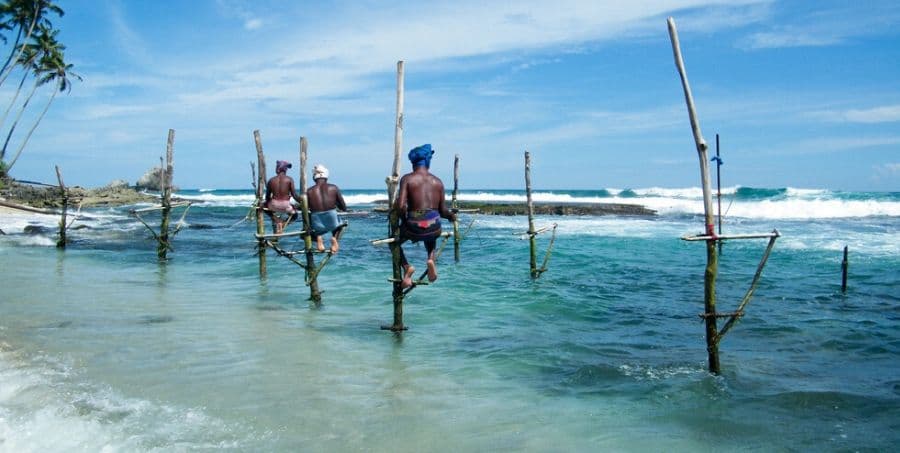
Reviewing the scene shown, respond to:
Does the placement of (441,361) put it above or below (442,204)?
below

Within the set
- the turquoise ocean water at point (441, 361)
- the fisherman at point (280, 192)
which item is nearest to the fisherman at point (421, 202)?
the turquoise ocean water at point (441, 361)

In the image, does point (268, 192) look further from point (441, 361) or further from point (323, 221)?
point (441, 361)

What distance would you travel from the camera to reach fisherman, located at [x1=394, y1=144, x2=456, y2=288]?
7.92 meters

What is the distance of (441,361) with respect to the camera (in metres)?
8.42

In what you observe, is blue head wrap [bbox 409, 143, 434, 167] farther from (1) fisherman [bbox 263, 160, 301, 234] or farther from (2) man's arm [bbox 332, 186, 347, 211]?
(1) fisherman [bbox 263, 160, 301, 234]

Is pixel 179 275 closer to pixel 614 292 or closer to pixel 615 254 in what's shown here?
pixel 614 292

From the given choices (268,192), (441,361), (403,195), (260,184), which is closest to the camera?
(403,195)

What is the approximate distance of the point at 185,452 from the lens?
521 centimetres

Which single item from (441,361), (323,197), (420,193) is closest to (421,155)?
(420,193)

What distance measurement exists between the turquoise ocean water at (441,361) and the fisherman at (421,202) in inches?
67.0

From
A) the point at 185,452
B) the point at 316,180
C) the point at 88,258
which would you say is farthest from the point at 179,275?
the point at 185,452

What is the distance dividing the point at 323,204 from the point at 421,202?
380 centimetres

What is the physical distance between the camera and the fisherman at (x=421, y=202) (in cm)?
792

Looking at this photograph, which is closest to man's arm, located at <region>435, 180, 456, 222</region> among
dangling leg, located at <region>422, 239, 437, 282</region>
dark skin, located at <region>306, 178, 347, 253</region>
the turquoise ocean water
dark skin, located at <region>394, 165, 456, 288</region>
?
dark skin, located at <region>394, 165, 456, 288</region>
